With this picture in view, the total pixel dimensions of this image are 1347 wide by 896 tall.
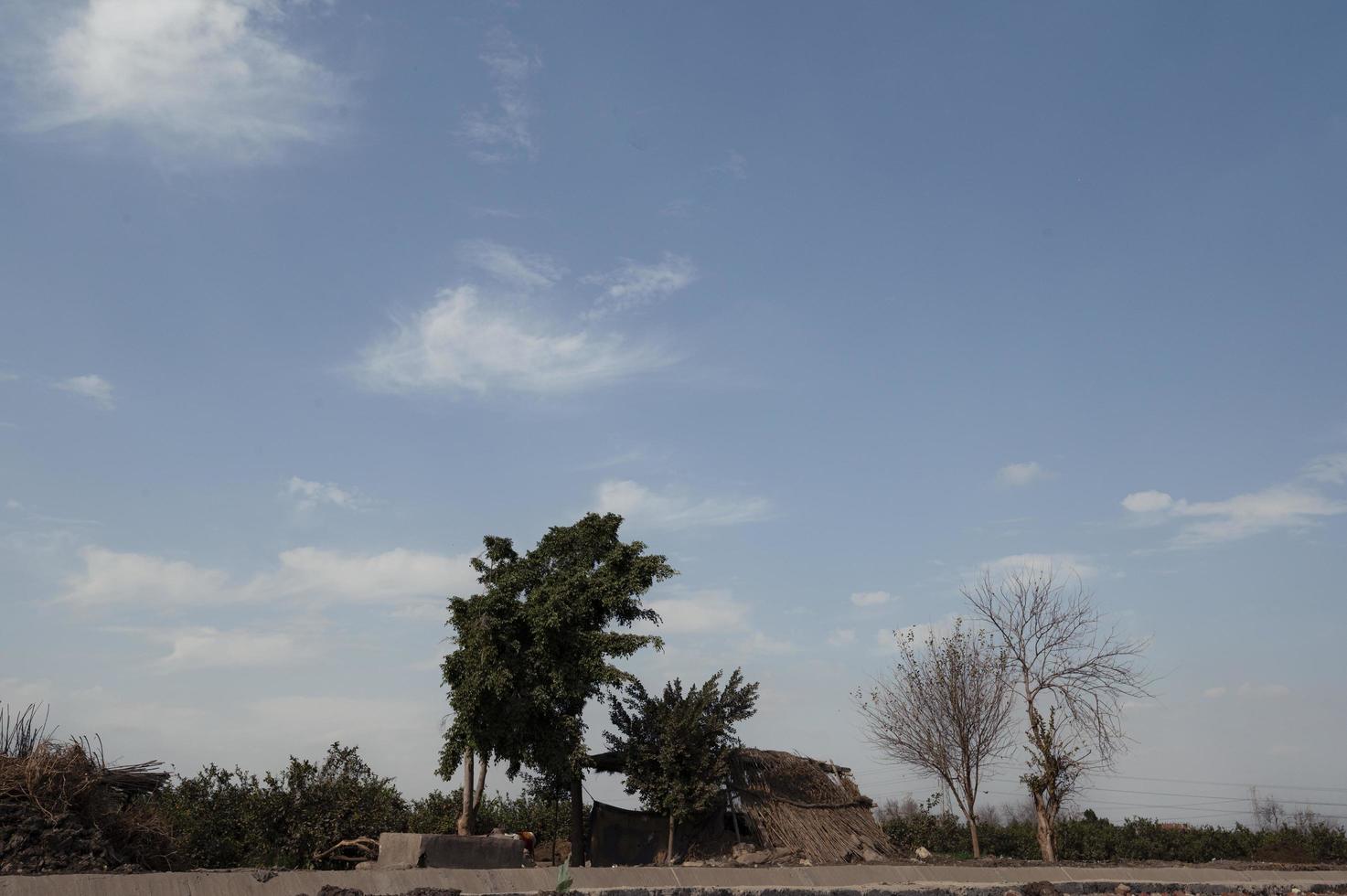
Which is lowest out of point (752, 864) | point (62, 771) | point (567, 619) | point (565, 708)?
point (752, 864)

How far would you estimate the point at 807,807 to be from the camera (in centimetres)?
2183

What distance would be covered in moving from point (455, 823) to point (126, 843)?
10190mm

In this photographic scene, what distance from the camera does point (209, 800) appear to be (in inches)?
666

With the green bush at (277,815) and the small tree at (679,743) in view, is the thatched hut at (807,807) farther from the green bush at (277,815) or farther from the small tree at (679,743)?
the green bush at (277,815)

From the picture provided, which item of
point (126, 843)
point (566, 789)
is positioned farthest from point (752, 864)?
point (126, 843)

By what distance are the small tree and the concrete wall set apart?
3.58m

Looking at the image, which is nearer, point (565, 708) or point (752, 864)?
point (752, 864)

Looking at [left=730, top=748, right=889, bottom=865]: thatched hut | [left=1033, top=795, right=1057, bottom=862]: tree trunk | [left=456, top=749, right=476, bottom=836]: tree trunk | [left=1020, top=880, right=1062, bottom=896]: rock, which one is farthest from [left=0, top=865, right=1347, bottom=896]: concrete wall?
[left=456, top=749, right=476, bottom=836]: tree trunk

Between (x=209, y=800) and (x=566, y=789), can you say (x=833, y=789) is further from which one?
(x=209, y=800)

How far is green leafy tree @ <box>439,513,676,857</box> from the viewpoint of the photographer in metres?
20.5

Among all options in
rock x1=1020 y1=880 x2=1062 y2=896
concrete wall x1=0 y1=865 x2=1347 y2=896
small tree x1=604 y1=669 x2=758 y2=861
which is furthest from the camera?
small tree x1=604 y1=669 x2=758 y2=861

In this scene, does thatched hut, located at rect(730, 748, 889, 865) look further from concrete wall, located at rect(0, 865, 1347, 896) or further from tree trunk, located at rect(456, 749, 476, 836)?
tree trunk, located at rect(456, 749, 476, 836)

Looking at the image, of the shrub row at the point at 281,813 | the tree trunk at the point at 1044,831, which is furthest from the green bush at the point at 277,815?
the tree trunk at the point at 1044,831

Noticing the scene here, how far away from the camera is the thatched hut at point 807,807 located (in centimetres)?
2092
